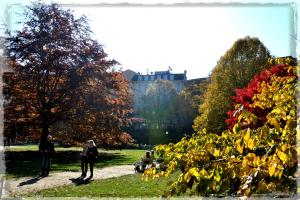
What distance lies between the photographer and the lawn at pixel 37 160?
7913mm

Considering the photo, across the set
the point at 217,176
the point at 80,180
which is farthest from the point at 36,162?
the point at 217,176

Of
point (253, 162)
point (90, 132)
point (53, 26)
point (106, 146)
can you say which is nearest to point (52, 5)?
point (53, 26)

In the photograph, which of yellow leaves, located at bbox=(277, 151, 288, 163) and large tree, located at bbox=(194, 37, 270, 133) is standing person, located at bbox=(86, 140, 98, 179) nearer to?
yellow leaves, located at bbox=(277, 151, 288, 163)

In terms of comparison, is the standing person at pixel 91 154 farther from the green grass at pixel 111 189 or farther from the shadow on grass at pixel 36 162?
the green grass at pixel 111 189

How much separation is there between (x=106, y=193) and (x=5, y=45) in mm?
5062

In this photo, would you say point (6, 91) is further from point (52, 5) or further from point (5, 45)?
point (52, 5)

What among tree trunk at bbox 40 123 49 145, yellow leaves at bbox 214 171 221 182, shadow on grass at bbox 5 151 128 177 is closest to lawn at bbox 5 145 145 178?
shadow on grass at bbox 5 151 128 177

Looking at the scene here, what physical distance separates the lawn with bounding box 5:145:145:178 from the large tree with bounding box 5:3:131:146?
0.56 meters

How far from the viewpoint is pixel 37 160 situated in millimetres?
8438

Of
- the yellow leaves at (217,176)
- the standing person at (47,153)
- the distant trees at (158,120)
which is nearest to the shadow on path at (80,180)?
the standing person at (47,153)

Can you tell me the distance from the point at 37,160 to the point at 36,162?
50 mm

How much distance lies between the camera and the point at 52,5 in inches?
365

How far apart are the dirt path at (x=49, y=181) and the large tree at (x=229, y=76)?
23.0 ft

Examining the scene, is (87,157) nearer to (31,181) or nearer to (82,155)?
(82,155)
